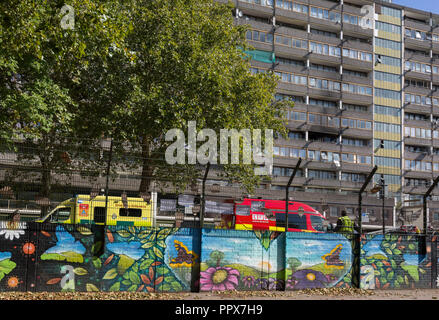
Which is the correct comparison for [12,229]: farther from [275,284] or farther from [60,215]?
Answer: [275,284]

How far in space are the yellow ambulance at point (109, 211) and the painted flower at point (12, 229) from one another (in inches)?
22.4

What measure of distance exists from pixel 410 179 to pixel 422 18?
26.1m

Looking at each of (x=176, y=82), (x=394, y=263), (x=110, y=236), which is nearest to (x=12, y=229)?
(x=110, y=236)

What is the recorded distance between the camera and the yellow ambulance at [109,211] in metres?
12.4

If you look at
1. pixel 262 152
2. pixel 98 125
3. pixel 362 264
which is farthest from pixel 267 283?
pixel 262 152

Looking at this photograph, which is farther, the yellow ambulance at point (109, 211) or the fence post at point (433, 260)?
the fence post at point (433, 260)

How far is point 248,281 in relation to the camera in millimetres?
13391

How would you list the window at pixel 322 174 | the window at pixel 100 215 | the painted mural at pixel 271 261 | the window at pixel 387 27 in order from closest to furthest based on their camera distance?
the window at pixel 100 215
the painted mural at pixel 271 261
the window at pixel 322 174
the window at pixel 387 27

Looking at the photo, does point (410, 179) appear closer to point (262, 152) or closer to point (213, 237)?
point (262, 152)

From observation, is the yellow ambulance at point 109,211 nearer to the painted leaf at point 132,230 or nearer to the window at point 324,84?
the painted leaf at point 132,230

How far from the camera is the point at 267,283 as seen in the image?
44.6 feet

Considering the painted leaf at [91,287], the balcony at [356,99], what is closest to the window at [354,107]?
the balcony at [356,99]

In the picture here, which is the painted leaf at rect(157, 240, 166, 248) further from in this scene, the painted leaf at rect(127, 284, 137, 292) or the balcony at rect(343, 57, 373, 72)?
the balcony at rect(343, 57, 373, 72)

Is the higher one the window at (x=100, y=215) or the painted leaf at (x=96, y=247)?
the window at (x=100, y=215)
